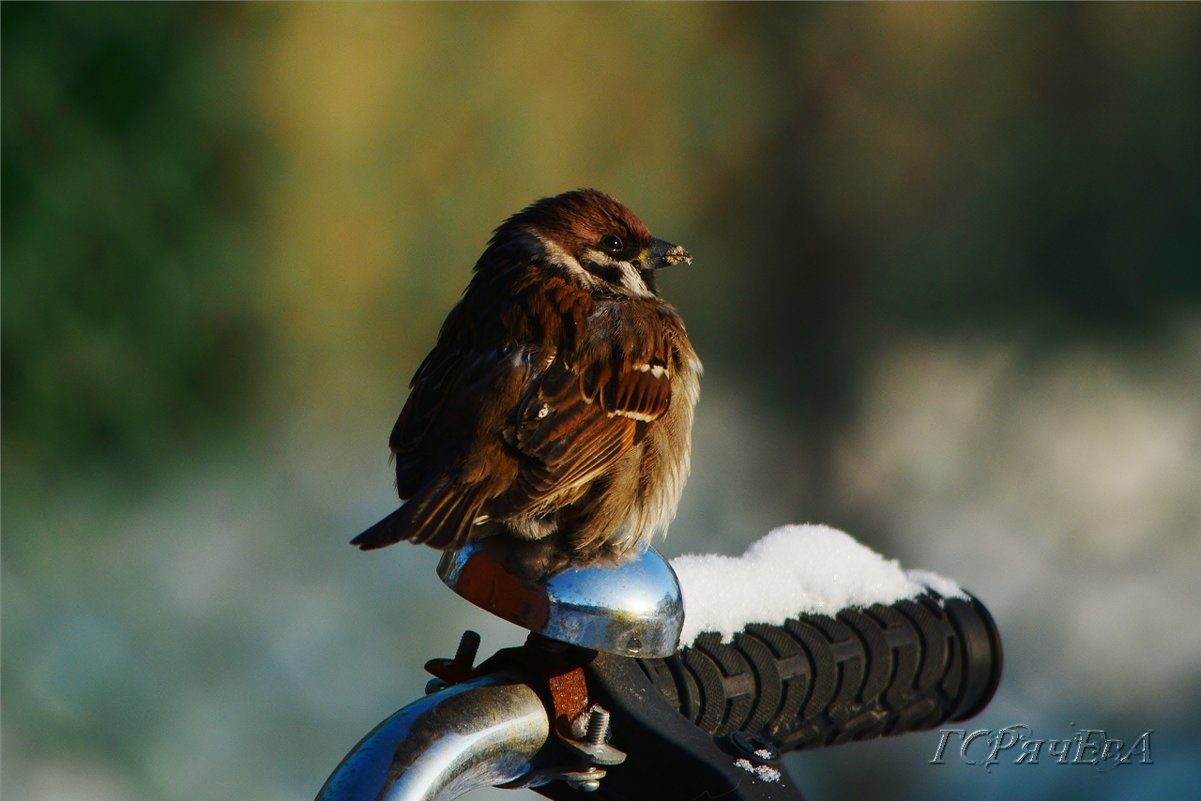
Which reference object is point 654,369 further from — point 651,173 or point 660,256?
point 651,173

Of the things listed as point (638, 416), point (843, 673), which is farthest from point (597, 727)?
point (638, 416)

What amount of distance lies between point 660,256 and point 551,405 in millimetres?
393

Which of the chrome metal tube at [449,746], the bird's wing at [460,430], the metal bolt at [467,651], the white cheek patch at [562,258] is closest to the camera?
the chrome metal tube at [449,746]

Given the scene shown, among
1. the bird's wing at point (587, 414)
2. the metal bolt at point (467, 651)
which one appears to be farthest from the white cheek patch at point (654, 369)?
the metal bolt at point (467, 651)

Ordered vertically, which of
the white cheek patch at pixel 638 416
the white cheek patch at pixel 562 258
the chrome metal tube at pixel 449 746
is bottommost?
the chrome metal tube at pixel 449 746

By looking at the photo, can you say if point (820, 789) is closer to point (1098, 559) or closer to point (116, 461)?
point (1098, 559)

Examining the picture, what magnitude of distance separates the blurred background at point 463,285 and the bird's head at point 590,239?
40.4 inches

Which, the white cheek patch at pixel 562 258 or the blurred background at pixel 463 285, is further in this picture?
the blurred background at pixel 463 285

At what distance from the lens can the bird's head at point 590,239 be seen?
1.81 metres

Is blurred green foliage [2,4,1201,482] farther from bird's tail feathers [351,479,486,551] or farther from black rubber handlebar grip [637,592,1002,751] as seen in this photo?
black rubber handlebar grip [637,592,1002,751]

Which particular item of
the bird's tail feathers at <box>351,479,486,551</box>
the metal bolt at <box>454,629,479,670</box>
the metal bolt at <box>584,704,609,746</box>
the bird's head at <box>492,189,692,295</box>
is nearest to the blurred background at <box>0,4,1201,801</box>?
the bird's head at <box>492,189,692,295</box>

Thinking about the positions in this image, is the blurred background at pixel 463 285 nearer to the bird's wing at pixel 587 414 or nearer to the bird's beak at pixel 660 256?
the bird's beak at pixel 660 256

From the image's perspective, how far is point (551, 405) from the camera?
155 cm

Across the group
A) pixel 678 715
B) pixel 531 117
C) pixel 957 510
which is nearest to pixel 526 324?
pixel 678 715
